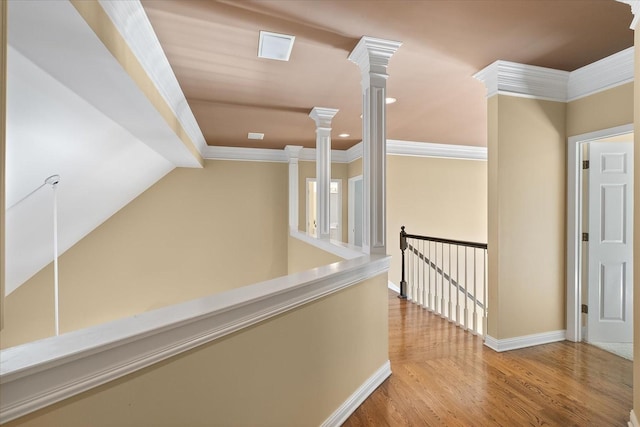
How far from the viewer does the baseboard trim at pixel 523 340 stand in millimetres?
3166

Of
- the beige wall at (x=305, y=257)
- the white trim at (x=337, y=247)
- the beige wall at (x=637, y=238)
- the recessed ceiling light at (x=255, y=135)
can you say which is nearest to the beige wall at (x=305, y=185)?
the beige wall at (x=305, y=257)

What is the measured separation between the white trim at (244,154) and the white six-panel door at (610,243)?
517 cm

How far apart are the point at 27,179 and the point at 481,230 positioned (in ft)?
23.2

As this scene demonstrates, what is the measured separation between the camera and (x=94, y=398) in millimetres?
916

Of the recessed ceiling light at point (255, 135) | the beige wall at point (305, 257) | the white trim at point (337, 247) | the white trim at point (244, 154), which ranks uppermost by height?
the recessed ceiling light at point (255, 135)

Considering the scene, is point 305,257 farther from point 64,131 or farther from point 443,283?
point 64,131

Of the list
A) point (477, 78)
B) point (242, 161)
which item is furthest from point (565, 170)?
point (242, 161)

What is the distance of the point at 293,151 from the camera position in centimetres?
686

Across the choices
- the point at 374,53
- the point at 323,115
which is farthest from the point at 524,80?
the point at 323,115

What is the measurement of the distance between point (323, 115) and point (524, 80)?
2228mm

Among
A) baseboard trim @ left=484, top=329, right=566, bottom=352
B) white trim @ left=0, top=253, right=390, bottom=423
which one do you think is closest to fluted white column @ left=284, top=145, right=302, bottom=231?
baseboard trim @ left=484, top=329, right=566, bottom=352

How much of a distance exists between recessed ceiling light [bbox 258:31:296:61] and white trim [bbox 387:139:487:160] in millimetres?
3733

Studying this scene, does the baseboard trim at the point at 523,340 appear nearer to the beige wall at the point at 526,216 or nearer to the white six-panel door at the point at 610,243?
the beige wall at the point at 526,216

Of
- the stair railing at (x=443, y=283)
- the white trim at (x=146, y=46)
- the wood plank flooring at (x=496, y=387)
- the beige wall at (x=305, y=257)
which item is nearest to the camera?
the white trim at (x=146, y=46)
